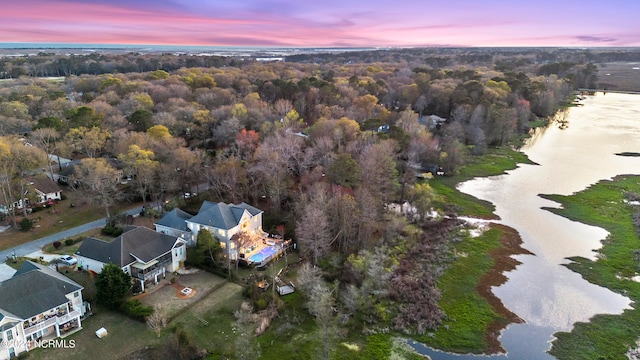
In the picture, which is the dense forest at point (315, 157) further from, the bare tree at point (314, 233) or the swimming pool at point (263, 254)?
the swimming pool at point (263, 254)

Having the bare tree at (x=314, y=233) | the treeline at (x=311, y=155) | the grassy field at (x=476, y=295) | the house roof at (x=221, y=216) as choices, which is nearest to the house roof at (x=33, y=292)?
the house roof at (x=221, y=216)

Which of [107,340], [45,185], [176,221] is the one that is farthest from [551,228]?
[45,185]

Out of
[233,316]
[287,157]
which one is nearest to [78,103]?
[287,157]

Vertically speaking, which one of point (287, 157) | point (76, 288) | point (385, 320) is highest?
point (287, 157)

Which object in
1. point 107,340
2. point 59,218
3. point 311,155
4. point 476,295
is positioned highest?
point 311,155

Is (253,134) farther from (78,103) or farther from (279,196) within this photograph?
(78,103)

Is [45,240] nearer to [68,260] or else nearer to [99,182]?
[68,260]
